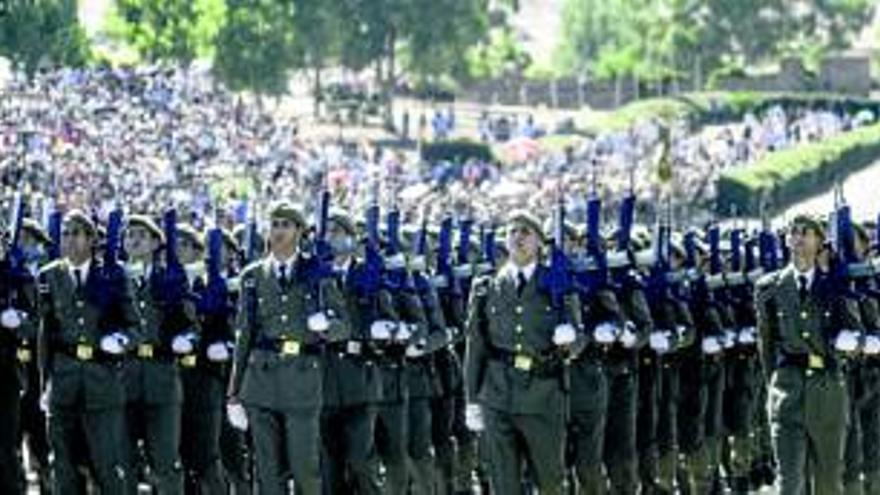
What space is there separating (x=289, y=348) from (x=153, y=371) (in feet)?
3.83

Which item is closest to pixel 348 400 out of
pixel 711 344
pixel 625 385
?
pixel 625 385

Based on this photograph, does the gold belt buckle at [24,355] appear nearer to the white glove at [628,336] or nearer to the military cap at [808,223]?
the white glove at [628,336]

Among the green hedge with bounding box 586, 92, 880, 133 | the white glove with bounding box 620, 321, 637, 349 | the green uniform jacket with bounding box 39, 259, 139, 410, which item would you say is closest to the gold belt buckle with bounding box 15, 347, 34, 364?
the green uniform jacket with bounding box 39, 259, 139, 410

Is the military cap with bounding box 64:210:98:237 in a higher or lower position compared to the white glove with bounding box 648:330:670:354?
higher

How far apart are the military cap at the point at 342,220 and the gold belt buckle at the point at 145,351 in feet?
4.41

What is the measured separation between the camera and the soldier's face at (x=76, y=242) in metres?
14.5

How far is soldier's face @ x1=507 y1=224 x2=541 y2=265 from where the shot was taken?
46.0 feet

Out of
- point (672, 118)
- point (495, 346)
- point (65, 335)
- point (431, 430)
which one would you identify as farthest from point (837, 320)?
point (672, 118)

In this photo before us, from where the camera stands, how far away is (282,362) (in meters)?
14.1

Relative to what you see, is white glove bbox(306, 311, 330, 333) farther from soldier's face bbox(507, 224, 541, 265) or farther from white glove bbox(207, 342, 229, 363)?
white glove bbox(207, 342, 229, 363)

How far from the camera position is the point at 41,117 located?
37.5 m

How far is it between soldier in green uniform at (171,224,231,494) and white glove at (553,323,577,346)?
2.51 metres

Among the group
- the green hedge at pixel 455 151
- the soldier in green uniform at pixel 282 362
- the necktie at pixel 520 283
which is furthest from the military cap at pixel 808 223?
the green hedge at pixel 455 151

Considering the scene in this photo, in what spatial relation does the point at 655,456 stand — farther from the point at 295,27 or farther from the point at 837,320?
the point at 295,27
